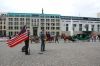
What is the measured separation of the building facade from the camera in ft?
390

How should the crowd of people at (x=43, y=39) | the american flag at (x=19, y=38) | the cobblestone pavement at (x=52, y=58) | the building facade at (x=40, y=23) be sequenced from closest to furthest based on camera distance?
the cobblestone pavement at (x=52, y=58) → the american flag at (x=19, y=38) → the crowd of people at (x=43, y=39) → the building facade at (x=40, y=23)

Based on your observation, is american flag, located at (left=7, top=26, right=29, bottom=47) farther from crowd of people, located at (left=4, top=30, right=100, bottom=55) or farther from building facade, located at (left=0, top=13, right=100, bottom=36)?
building facade, located at (left=0, top=13, right=100, bottom=36)

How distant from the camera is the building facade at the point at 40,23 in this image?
119 meters

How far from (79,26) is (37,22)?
60.9ft

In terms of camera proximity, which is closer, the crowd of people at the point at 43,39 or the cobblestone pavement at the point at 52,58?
the cobblestone pavement at the point at 52,58

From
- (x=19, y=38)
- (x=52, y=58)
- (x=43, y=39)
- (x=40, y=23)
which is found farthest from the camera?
(x=40, y=23)

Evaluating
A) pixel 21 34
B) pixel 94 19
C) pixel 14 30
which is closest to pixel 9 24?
pixel 14 30

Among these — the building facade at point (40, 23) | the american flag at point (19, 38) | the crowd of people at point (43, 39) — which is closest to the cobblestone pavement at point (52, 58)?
the crowd of people at point (43, 39)

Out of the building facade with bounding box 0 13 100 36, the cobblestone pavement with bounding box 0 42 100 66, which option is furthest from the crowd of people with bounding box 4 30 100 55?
the building facade with bounding box 0 13 100 36

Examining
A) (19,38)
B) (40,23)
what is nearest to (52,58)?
(19,38)

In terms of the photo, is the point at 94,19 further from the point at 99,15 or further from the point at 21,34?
the point at 21,34

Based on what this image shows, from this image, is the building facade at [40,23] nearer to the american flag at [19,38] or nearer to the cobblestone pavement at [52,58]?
the cobblestone pavement at [52,58]

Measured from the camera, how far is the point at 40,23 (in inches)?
4771

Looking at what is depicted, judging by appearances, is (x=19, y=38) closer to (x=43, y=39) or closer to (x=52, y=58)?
(x=52, y=58)
